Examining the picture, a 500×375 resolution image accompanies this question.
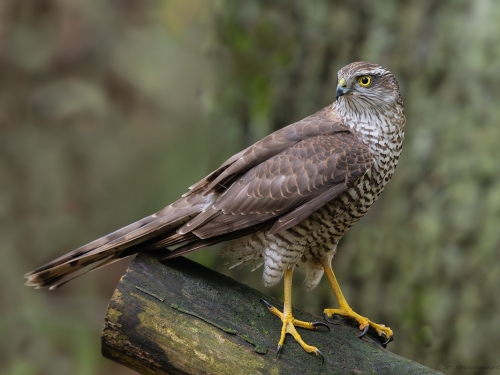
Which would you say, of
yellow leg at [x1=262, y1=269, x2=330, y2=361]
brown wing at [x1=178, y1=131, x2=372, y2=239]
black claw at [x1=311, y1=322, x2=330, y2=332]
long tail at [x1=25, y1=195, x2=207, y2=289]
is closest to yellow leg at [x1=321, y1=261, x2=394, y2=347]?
black claw at [x1=311, y1=322, x2=330, y2=332]

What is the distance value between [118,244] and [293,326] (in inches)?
41.9

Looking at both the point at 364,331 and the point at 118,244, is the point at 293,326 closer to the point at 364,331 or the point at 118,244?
Answer: the point at 364,331

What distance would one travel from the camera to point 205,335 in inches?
108

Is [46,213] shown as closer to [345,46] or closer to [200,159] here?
[200,159]

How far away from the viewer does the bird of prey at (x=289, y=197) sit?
2936mm

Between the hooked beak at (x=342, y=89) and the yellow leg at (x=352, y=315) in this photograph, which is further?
the yellow leg at (x=352, y=315)

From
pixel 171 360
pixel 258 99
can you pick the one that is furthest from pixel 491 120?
pixel 171 360

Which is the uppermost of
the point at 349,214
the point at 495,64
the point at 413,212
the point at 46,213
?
the point at 495,64

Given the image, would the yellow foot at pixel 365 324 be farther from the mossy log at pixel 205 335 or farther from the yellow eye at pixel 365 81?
the yellow eye at pixel 365 81

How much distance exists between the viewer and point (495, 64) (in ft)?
14.3

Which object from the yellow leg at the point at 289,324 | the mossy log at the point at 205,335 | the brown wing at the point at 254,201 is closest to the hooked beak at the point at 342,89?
the brown wing at the point at 254,201

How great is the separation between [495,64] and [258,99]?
1.94m

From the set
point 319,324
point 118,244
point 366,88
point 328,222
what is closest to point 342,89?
point 366,88

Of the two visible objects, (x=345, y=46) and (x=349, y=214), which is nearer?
(x=349, y=214)
